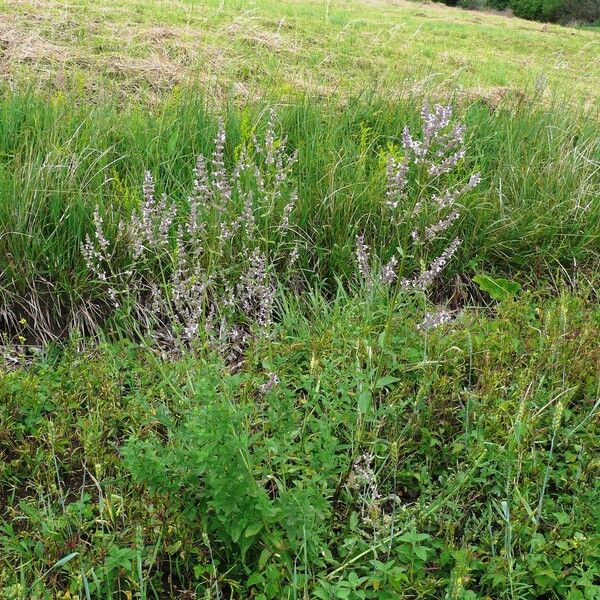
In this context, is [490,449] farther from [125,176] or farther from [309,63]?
[309,63]

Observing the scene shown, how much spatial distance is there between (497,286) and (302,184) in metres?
1.19

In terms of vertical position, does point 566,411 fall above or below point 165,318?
above

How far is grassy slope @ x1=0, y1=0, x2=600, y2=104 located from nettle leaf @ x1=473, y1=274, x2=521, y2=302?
2074 mm

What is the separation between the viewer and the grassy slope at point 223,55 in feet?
17.5

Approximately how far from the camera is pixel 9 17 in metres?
6.45

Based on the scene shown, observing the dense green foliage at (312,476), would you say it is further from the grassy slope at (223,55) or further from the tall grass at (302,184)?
the grassy slope at (223,55)

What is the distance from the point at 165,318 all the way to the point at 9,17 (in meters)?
4.82

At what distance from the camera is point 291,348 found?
107 inches

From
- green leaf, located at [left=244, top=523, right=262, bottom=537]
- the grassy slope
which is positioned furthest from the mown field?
the grassy slope

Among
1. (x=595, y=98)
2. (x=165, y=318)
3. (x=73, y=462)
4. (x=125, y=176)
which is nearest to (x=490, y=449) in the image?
(x=73, y=462)

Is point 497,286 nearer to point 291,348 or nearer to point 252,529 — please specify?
point 291,348

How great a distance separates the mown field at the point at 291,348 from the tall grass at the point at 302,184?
19mm

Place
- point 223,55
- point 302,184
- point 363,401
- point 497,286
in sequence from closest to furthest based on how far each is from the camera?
point 363,401, point 497,286, point 302,184, point 223,55

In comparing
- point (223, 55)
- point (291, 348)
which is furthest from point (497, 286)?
point (223, 55)
